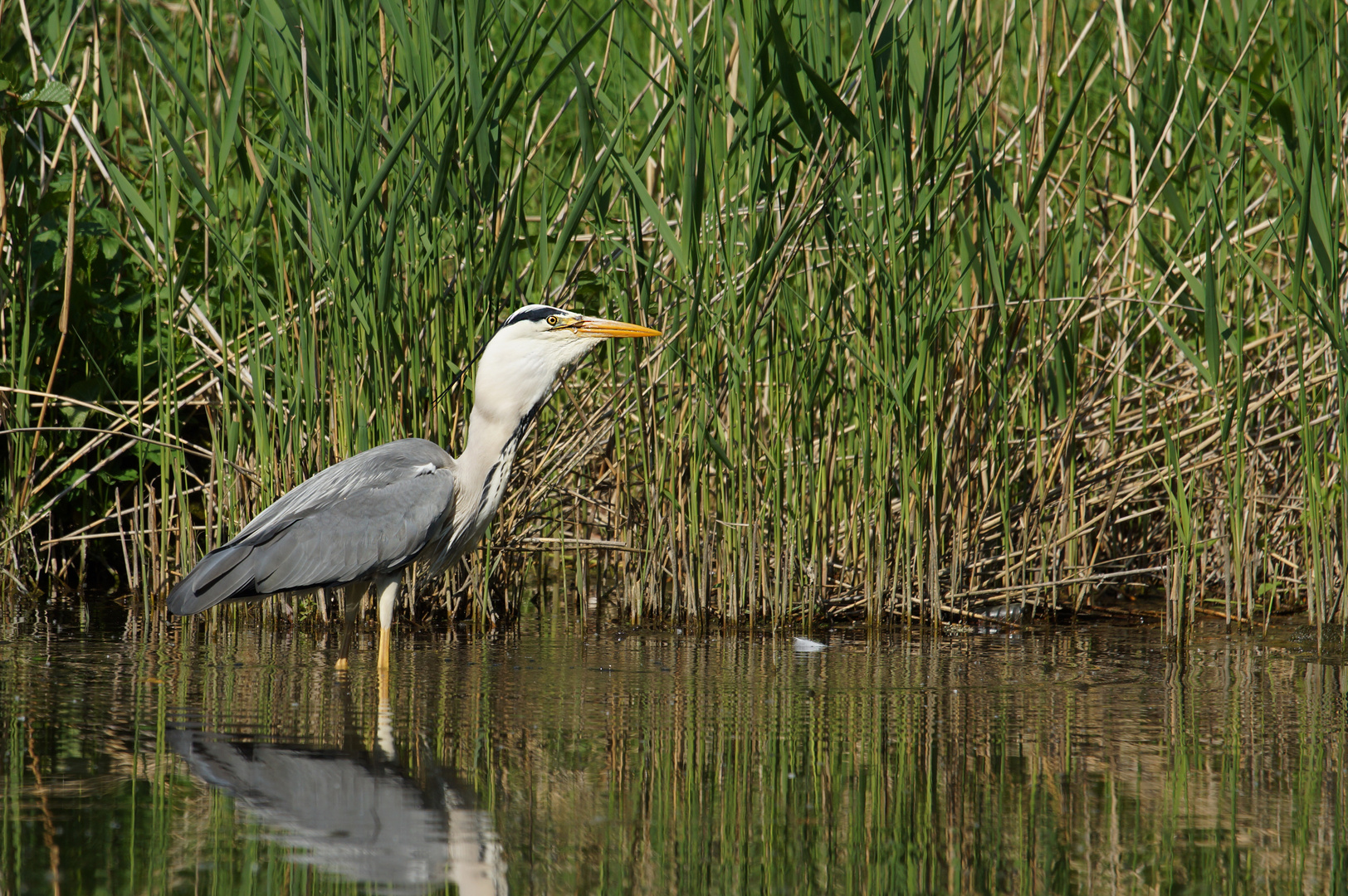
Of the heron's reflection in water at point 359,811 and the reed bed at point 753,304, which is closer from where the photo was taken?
the heron's reflection in water at point 359,811

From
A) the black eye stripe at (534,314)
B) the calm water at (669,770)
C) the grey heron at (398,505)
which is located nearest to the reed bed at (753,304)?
the black eye stripe at (534,314)

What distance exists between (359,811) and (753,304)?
260cm

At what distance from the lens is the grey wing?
4574mm

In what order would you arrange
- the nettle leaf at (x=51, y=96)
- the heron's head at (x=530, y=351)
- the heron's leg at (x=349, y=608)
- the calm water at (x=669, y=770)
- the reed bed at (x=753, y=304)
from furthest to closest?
the nettle leaf at (x=51, y=96), the heron's leg at (x=349, y=608), the heron's head at (x=530, y=351), the reed bed at (x=753, y=304), the calm water at (x=669, y=770)

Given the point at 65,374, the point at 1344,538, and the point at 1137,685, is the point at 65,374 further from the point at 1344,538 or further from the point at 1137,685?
the point at 1344,538

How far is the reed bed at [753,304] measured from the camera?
4.75 m

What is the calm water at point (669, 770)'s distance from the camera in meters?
2.53

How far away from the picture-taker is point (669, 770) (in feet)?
10.7

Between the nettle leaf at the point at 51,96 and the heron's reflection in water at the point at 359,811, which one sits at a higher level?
the nettle leaf at the point at 51,96

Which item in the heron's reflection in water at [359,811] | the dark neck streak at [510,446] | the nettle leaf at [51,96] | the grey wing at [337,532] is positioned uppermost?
the nettle leaf at [51,96]

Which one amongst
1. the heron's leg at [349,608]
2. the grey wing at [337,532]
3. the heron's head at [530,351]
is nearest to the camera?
the grey wing at [337,532]

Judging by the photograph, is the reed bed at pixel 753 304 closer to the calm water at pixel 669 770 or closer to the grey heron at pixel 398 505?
the grey heron at pixel 398 505

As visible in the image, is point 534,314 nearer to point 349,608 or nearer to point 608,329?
point 608,329

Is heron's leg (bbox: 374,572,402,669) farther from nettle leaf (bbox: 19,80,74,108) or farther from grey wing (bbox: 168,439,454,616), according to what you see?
nettle leaf (bbox: 19,80,74,108)
